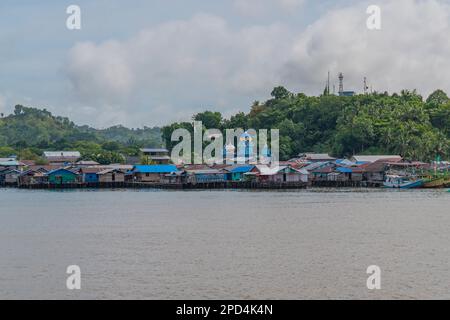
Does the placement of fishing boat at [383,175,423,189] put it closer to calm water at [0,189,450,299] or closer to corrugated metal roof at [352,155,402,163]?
corrugated metal roof at [352,155,402,163]

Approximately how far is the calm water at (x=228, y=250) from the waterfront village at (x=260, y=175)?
18.0 meters

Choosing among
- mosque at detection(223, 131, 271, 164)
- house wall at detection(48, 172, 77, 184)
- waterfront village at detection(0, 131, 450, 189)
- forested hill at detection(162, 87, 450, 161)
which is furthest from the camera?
mosque at detection(223, 131, 271, 164)

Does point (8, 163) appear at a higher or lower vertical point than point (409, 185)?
higher

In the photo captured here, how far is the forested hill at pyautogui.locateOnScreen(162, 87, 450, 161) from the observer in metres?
72.9

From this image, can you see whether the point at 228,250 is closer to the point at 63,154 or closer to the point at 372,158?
the point at 372,158

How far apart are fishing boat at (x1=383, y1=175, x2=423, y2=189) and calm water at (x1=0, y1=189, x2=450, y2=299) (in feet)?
53.0

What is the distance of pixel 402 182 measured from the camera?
59.8 metres

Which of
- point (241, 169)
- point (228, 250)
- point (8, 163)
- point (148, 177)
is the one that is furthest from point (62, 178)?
point (228, 250)

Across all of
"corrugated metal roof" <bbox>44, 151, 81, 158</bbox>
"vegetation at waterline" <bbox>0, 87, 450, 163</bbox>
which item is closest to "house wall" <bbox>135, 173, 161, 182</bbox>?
A: "vegetation at waterline" <bbox>0, 87, 450, 163</bbox>

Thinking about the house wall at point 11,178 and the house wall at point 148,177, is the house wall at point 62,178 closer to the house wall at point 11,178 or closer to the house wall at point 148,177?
the house wall at point 148,177

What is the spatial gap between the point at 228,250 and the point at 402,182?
123ft

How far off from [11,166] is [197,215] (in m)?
44.9

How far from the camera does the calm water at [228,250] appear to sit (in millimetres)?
19047

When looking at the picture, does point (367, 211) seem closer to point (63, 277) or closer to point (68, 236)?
point (68, 236)
